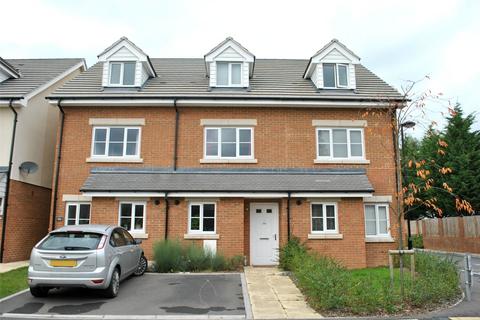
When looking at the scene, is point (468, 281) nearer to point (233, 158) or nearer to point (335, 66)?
point (233, 158)

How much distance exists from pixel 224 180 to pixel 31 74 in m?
10.8

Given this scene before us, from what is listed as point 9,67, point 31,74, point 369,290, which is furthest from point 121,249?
point 31,74

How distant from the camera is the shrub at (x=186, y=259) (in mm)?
12969

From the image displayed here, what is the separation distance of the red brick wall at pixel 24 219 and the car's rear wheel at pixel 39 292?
671cm

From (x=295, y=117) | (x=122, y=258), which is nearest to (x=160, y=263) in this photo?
(x=122, y=258)

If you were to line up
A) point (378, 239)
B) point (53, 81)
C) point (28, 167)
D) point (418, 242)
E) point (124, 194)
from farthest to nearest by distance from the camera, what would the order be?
1. point (418, 242)
2. point (53, 81)
3. point (28, 167)
4. point (378, 239)
5. point (124, 194)

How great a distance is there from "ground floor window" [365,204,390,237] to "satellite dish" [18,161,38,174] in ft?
43.1

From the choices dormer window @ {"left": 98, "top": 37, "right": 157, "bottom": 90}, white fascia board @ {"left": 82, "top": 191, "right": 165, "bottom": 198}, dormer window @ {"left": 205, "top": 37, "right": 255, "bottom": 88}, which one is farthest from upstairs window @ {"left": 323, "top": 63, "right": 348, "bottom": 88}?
white fascia board @ {"left": 82, "top": 191, "right": 165, "bottom": 198}

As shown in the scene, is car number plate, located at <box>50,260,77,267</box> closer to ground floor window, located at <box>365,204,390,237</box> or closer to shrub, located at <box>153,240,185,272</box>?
shrub, located at <box>153,240,185,272</box>

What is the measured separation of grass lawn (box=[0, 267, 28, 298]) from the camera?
31.9ft

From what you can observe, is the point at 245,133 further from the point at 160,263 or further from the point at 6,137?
the point at 6,137

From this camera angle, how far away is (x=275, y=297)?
927 centimetres

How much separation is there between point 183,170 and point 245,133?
2.92 metres

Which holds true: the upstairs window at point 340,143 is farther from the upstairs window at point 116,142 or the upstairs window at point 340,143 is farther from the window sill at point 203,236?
the upstairs window at point 116,142
